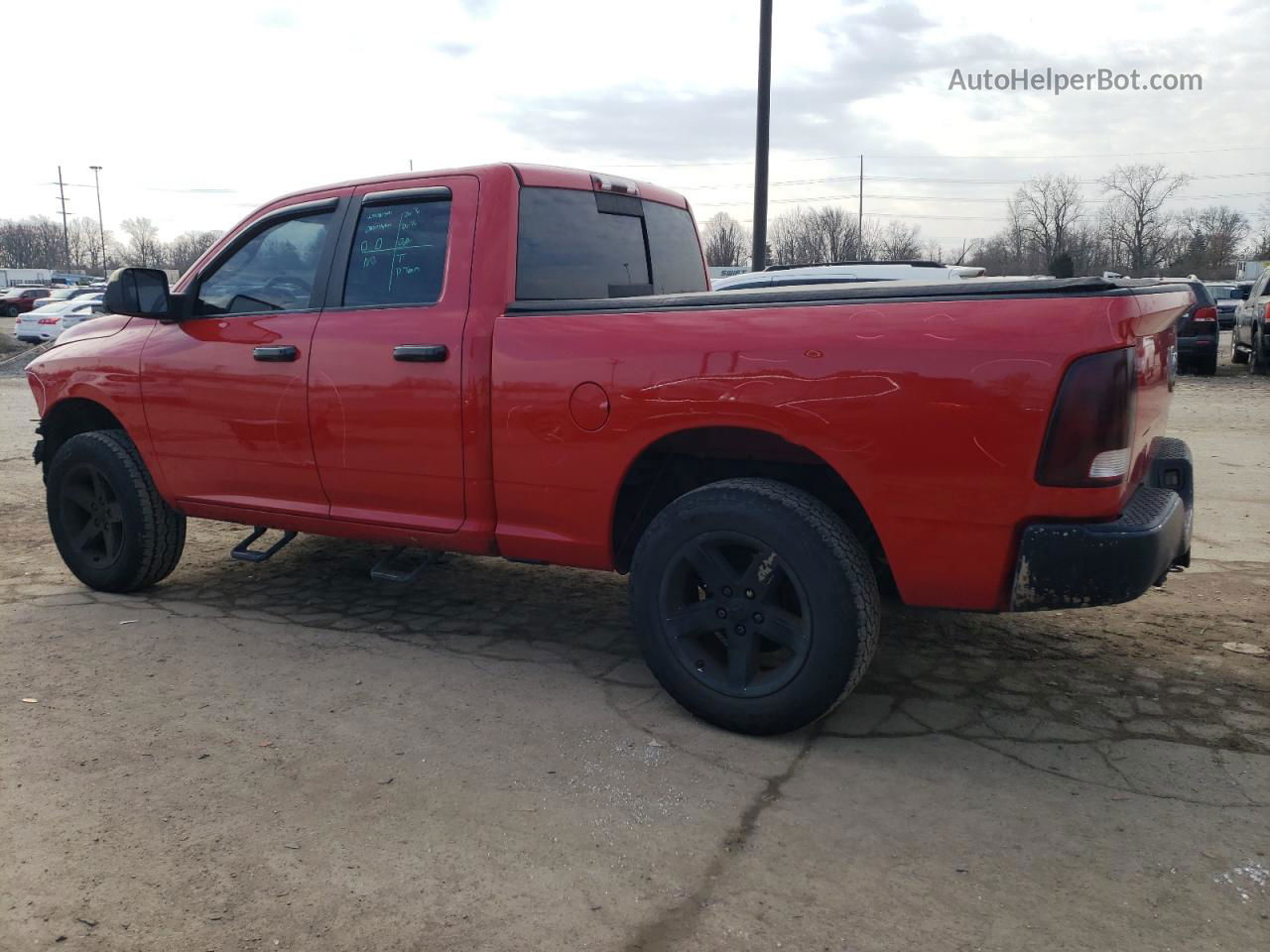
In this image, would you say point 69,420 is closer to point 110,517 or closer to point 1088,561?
point 110,517

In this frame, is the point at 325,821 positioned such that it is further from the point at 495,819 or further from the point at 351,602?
the point at 351,602

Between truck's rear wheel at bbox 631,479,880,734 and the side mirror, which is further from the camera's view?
the side mirror

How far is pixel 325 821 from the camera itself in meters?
2.90

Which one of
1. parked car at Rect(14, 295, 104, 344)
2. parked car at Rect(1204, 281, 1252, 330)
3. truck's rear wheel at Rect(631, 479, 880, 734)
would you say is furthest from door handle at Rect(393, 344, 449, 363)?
parked car at Rect(1204, 281, 1252, 330)

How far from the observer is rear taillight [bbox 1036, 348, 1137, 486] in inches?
109

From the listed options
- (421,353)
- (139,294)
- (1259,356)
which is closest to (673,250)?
(421,353)

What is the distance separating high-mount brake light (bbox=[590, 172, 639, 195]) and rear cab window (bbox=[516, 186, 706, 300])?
0.02m

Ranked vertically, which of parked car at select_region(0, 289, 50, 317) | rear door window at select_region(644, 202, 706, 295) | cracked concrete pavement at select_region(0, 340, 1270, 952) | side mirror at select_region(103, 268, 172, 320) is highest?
rear door window at select_region(644, 202, 706, 295)

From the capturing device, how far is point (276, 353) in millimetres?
4340

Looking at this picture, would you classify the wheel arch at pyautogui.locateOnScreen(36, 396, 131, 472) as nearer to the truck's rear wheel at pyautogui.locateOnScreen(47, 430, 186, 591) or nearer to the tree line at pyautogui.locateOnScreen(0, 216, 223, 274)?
the truck's rear wheel at pyautogui.locateOnScreen(47, 430, 186, 591)

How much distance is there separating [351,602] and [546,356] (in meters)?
2.03

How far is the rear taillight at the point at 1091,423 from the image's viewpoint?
276cm

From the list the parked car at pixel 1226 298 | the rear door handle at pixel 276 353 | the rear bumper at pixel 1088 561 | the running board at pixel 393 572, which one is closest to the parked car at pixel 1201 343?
the rear bumper at pixel 1088 561

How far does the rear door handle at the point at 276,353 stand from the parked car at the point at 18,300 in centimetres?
4868
